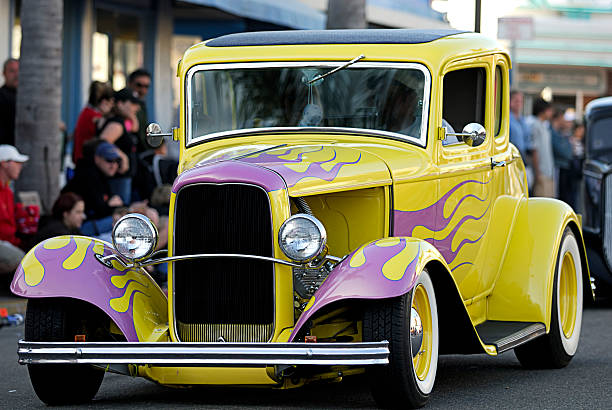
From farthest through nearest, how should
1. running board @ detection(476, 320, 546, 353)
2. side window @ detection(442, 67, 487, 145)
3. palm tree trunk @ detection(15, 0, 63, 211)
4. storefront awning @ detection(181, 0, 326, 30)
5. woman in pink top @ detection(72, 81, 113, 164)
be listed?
storefront awning @ detection(181, 0, 326, 30)
woman in pink top @ detection(72, 81, 113, 164)
palm tree trunk @ detection(15, 0, 63, 211)
side window @ detection(442, 67, 487, 145)
running board @ detection(476, 320, 546, 353)

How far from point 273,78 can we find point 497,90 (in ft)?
5.94

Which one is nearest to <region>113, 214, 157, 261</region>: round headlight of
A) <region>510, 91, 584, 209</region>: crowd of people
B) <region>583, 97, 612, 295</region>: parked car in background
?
<region>583, 97, 612, 295</region>: parked car in background

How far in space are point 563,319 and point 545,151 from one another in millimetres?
10206

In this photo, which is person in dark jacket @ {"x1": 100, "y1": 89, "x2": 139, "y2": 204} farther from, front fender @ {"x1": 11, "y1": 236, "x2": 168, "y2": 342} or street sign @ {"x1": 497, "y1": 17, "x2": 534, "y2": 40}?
front fender @ {"x1": 11, "y1": 236, "x2": 168, "y2": 342}

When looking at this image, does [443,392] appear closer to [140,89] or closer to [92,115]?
[92,115]

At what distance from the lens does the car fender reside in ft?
26.9

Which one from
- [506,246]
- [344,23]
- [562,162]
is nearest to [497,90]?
[506,246]

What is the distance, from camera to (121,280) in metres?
6.77

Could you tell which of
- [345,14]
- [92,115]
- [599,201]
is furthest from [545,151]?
[92,115]

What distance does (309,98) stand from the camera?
7.64 m

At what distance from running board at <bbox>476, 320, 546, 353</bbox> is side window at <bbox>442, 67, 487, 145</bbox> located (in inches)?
45.6

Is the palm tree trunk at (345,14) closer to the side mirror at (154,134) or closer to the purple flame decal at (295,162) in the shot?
the side mirror at (154,134)

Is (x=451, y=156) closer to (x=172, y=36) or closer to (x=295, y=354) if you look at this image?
(x=295, y=354)

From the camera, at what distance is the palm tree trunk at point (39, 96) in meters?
13.6
